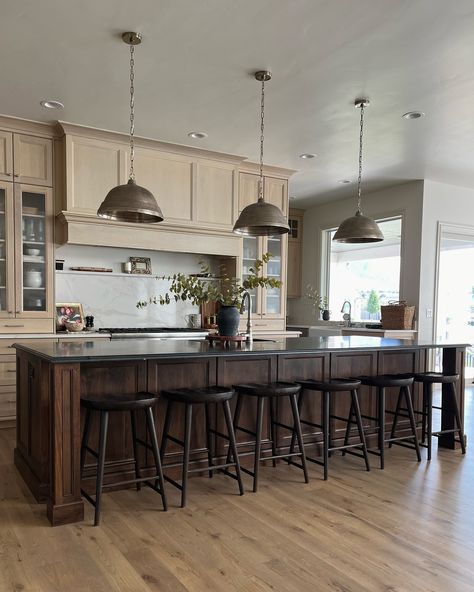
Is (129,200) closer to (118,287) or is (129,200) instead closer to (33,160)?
(33,160)

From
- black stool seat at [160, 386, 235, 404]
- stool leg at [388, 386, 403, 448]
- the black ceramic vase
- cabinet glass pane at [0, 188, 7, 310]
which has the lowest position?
stool leg at [388, 386, 403, 448]

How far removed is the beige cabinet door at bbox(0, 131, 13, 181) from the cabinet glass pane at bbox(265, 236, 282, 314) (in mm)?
3102

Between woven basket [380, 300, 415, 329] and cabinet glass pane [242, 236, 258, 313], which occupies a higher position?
cabinet glass pane [242, 236, 258, 313]

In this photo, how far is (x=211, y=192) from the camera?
18.6 feet

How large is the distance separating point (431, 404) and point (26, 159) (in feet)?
14.1

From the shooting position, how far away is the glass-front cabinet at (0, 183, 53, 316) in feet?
15.6

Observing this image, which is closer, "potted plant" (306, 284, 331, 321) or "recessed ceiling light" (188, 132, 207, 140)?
"recessed ceiling light" (188, 132, 207, 140)

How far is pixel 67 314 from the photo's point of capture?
534 centimetres

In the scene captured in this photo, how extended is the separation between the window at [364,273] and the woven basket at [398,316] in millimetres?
703

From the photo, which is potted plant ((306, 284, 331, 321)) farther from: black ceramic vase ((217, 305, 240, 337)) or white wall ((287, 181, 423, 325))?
black ceramic vase ((217, 305, 240, 337))

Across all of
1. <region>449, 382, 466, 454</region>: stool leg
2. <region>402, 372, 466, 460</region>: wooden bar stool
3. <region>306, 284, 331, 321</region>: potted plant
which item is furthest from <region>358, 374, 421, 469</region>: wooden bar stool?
<region>306, 284, 331, 321</region>: potted plant

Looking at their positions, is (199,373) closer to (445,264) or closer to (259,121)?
(259,121)

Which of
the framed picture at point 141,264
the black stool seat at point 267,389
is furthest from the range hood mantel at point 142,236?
the black stool seat at point 267,389

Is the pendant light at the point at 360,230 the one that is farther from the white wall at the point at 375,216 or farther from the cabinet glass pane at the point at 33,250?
the cabinet glass pane at the point at 33,250
